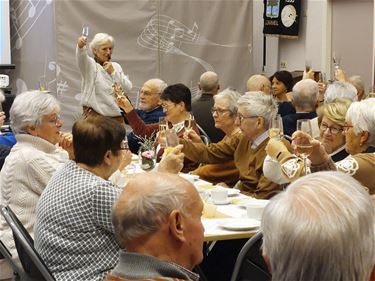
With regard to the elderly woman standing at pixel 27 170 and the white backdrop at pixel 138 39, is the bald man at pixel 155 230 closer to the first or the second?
the elderly woman standing at pixel 27 170

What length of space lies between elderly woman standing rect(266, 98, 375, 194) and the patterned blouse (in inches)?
37.7

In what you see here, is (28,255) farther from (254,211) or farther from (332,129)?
(332,129)

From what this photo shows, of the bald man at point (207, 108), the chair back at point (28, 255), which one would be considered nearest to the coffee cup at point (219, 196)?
the chair back at point (28, 255)

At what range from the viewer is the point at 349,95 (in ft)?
19.6

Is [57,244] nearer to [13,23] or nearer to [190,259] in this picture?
[190,259]

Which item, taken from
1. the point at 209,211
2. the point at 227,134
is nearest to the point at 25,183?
the point at 209,211

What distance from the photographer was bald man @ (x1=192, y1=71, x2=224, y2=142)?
6543 mm

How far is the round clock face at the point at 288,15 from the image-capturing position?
9.43 meters

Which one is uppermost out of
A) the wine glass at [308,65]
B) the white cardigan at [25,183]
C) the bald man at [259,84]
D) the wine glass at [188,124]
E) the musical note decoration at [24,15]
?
the musical note decoration at [24,15]

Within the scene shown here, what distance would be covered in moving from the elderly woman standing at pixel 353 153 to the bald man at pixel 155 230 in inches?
49.8

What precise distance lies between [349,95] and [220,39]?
4.38 meters

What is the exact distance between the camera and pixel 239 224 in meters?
3.34

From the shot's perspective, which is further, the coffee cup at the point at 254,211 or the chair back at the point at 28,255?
the coffee cup at the point at 254,211

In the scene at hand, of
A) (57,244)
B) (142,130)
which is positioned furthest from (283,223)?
(142,130)
